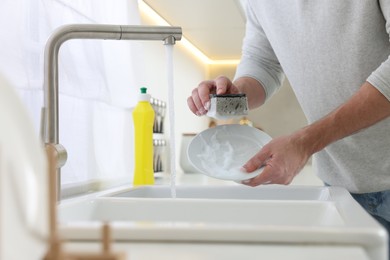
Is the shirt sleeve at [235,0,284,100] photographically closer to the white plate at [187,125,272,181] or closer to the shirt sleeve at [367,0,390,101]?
the white plate at [187,125,272,181]

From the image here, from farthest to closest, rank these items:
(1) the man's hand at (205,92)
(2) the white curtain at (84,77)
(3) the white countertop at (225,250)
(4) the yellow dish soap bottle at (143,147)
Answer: (4) the yellow dish soap bottle at (143,147)
(1) the man's hand at (205,92)
(2) the white curtain at (84,77)
(3) the white countertop at (225,250)

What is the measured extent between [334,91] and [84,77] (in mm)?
701

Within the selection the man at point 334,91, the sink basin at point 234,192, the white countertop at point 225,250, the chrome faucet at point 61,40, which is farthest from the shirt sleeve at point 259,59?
the white countertop at point 225,250

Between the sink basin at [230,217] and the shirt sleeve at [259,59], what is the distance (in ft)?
1.31

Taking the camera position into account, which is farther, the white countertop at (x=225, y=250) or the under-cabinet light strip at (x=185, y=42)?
the under-cabinet light strip at (x=185, y=42)

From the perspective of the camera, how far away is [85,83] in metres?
1.53

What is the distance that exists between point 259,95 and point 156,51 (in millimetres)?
1013

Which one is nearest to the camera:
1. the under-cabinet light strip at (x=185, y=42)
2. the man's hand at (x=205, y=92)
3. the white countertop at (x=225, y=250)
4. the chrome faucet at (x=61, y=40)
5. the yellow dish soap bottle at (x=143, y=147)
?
the white countertop at (x=225, y=250)

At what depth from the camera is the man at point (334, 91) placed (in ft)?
3.60

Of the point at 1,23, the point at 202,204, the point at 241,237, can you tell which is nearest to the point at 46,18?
the point at 1,23

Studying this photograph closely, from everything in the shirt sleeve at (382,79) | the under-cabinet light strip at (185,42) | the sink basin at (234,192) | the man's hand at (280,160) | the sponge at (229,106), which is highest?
the under-cabinet light strip at (185,42)

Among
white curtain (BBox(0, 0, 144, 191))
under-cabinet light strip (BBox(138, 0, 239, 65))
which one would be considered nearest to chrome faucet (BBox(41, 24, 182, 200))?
white curtain (BBox(0, 0, 144, 191))

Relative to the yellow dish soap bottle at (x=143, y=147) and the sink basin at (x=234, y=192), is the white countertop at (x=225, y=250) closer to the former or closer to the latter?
the sink basin at (x=234, y=192)

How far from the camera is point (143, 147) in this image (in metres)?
1.62
